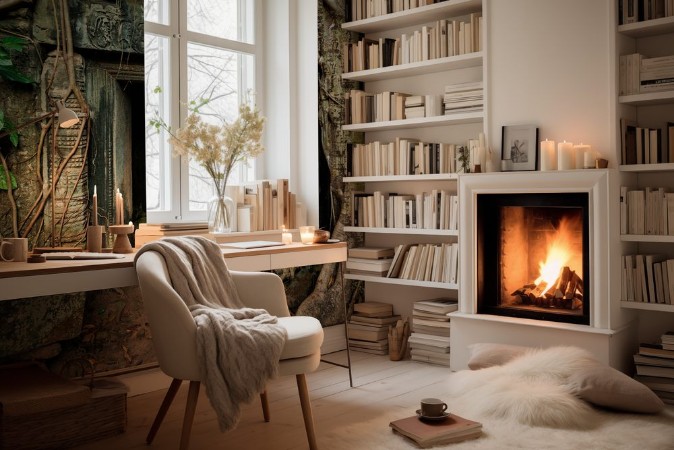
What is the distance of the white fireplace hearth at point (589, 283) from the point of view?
3836 mm

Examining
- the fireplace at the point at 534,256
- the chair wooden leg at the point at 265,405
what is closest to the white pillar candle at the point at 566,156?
the fireplace at the point at 534,256

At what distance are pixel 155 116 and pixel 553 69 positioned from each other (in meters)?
2.31

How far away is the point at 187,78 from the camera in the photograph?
4543 mm

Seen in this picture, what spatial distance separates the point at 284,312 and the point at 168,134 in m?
1.56

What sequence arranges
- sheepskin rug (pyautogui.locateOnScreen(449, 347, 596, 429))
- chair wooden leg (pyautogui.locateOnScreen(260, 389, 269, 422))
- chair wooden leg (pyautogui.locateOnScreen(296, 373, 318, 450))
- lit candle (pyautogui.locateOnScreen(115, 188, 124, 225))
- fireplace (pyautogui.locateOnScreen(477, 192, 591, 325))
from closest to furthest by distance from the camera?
chair wooden leg (pyautogui.locateOnScreen(296, 373, 318, 450)) → sheepskin rug (pyautogui.locateOnScreen(449, 347, 596, 429)) → chair wooden leg (pyautogui.locateOnScreen(260, 389, 269, 422)) → lit candle (pyautogui.locateOnScreen(115, 188, 124, 225)) → fireplace (pyautogui.locateOnScreen(477, 192, 591, 325))

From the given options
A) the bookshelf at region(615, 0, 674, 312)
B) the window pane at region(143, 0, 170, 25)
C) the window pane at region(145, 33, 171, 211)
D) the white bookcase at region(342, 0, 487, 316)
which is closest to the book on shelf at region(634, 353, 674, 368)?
→ the bookshelf at region(615, 0, 674, 312)

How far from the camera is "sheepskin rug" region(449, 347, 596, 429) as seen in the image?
3.34 metres

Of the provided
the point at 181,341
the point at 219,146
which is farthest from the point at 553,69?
the point at 181,341

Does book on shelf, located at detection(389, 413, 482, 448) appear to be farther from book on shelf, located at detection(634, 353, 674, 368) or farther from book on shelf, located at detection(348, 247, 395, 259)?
book on shelf, located at detection(348, 247, 395, 259)

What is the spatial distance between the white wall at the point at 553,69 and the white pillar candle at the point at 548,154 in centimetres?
11

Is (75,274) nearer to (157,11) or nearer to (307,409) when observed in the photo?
(307,409)

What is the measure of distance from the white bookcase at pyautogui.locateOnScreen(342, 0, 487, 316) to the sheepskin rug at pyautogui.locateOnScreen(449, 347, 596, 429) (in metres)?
0.84

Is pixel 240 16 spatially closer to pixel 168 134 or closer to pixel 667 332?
pixel 168 134

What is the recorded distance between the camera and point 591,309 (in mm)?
3918
